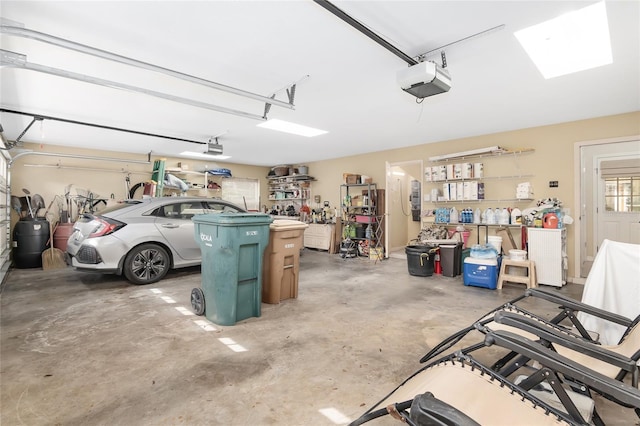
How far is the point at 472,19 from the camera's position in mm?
2225

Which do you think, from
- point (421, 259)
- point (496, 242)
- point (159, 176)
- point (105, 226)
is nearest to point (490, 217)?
point (496, 242)

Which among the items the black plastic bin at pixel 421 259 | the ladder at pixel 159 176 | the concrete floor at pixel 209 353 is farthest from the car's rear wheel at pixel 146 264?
the black plastic bin at pixel 421 259

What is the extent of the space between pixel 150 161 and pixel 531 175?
903cm

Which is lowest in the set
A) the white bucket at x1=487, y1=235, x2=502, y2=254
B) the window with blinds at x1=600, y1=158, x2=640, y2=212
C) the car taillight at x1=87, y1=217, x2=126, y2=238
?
the white bucket at x1=487, y1=235, x2=502, y2=254

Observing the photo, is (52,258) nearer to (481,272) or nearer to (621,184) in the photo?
(481,272)

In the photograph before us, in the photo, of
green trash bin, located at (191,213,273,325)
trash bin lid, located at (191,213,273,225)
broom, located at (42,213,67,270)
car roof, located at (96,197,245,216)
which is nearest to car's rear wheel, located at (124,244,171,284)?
car roof, located at (96,197,245,216)

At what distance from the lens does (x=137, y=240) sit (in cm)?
445

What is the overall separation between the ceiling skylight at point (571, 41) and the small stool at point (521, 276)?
2.81 m

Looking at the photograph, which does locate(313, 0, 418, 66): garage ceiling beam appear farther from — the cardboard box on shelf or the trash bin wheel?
the cardboard box on shelf

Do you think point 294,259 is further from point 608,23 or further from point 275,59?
point 608,23

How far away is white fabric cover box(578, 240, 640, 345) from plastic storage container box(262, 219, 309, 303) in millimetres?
2762

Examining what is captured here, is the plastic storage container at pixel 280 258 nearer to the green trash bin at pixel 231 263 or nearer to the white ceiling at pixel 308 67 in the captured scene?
the green trash bin at pixel 231 263

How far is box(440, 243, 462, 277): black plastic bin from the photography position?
5215mm

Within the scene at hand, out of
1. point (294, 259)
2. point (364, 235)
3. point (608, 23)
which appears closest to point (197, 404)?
point (294, 259)
